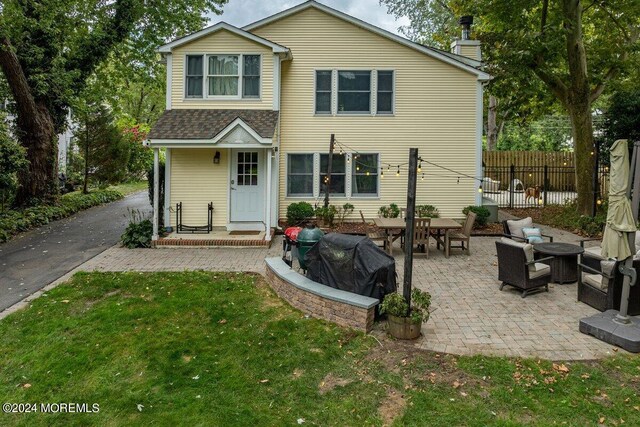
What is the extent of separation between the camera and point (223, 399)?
14.3 ft

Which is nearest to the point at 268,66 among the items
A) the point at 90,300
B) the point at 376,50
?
the point at 376,50

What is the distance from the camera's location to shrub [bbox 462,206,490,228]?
44.8 feet

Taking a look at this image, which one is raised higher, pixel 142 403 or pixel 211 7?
pixel 211 7

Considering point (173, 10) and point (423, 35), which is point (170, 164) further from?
point (423, 35)

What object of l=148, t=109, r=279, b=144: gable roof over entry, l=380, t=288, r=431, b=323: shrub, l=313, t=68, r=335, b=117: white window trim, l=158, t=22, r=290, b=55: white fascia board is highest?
l=158, t=22, r=290, b=55: white fascia board

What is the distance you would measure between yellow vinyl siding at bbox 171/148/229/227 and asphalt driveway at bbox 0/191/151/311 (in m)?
2.28

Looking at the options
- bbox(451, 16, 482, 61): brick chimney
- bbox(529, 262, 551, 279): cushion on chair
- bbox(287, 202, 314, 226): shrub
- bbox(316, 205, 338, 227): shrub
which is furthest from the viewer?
bbox(451, 16, 482, 61): brick chimney

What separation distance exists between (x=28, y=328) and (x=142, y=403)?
3.00m

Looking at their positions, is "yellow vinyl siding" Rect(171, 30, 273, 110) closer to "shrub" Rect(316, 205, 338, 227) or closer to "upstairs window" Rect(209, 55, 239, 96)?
"upstairs window" Rect(209, 55, 239, 96)

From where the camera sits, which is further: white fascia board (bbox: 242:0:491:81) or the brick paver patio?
white fascia board (bbox: 242:0:491:81)

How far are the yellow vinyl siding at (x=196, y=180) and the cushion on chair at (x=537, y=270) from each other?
8.83 metres

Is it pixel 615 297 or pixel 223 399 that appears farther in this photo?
pixel 615 297

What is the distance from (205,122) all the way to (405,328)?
29.9ft

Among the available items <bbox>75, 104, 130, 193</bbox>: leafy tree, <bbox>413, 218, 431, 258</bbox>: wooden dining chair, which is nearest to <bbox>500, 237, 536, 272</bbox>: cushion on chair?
<bbox>413, 218, 431, 258</bbox>: wooden dining chair
